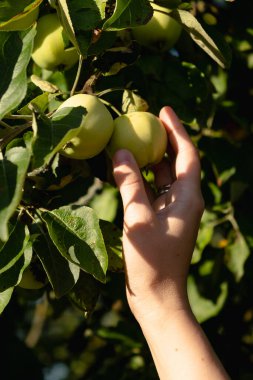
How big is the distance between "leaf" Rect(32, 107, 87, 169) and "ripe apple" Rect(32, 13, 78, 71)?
0.29m

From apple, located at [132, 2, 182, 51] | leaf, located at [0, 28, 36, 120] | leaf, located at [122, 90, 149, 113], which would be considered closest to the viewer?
leaf, located at [0, 28, 36, 120]

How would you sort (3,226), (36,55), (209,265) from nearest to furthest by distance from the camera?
(3,226)
(36,55)
(209,265)

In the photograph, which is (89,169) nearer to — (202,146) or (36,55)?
(36,55)

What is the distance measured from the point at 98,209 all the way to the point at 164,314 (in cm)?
73

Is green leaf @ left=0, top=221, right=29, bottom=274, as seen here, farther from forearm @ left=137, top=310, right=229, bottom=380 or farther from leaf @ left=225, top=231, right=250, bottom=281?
leaf @ left=225, top=231, right=250, bottom=281

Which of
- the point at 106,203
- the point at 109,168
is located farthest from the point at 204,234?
the point at 109,168

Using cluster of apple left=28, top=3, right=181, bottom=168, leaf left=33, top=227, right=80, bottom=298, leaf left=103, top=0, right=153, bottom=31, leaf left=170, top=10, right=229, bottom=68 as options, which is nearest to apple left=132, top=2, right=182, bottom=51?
cluster of apple left=28, top=3, right=181, bottom=168

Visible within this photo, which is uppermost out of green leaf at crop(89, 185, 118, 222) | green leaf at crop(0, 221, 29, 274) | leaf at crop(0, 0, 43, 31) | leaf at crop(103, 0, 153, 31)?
leaf at crop(0, 0, 43, 31)

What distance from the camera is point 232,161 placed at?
5.90 feet

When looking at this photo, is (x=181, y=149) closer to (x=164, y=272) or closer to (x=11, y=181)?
(x=164, y=272)

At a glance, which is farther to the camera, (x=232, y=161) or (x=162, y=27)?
(x=232, y=161)

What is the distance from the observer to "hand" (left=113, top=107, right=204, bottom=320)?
3.69ft

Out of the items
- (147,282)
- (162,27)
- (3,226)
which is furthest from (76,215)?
(162,27)

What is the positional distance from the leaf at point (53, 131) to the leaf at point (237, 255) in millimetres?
Result: 951
